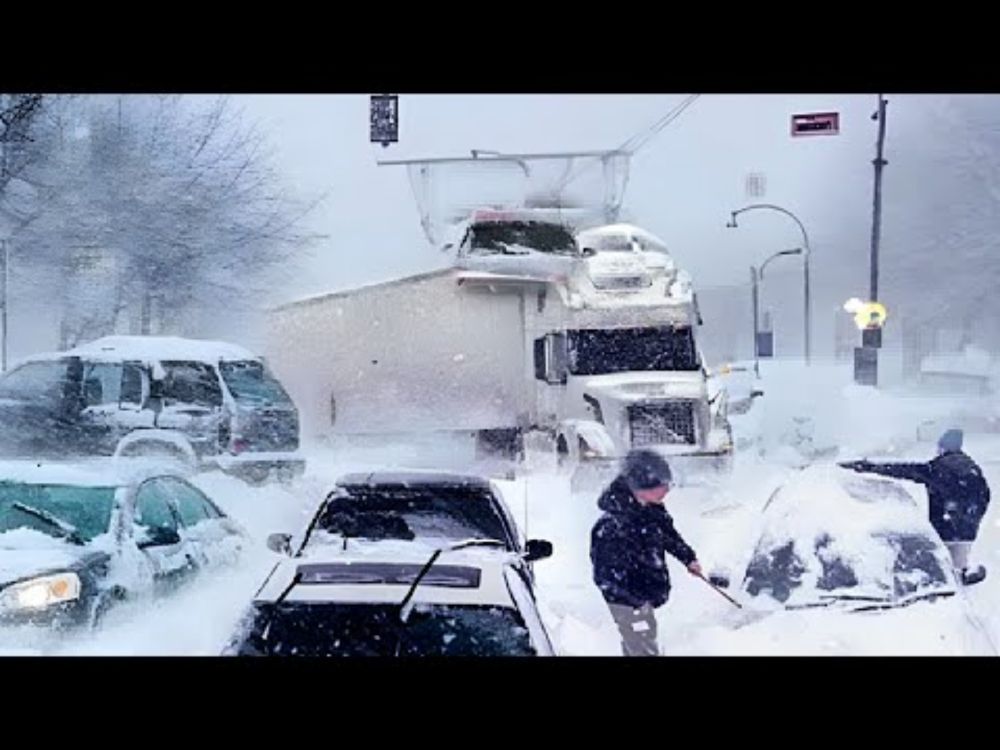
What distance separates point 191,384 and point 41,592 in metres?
1.06

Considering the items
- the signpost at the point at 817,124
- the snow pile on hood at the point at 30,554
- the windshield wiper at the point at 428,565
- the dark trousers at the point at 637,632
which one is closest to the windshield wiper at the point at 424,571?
the windshield wiper at the point at 428,565

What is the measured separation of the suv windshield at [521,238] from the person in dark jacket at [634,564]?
1.09 metres

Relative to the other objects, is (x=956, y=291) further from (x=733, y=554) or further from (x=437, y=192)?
(x=437, y=192)

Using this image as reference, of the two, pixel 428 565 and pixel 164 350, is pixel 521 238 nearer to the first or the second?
pixel 164 350

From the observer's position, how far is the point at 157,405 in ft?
17.4

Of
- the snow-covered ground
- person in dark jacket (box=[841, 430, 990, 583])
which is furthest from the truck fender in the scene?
person in dark jacket (box=[841, 430, 990, 583])

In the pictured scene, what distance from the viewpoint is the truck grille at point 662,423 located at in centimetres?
527

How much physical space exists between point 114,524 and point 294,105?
69.9 inches

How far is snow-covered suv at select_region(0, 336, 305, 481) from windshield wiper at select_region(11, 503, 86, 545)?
301 mm

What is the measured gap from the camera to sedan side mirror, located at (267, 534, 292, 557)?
4.62 m

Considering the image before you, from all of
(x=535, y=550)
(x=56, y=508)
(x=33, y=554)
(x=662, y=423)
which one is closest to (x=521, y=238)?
(x=662, y=423)

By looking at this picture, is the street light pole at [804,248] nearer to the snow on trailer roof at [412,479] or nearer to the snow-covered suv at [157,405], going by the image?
the snow on trailer roof at [412,479]
